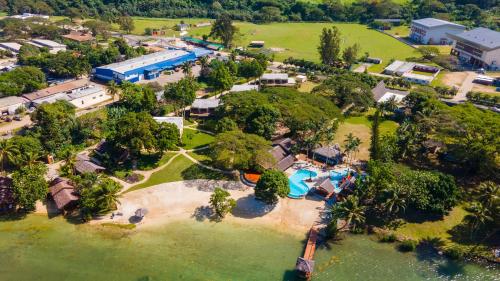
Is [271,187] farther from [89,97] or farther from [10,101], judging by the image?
[10,101]

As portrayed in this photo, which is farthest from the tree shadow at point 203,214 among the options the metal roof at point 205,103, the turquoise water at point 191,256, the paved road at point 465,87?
the paved road at point 465,87

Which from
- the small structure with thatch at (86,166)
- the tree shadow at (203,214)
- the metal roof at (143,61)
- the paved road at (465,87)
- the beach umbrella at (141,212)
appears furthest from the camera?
the metal roof at (143,61)

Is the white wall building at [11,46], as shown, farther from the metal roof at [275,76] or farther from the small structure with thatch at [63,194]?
the small structure with thatch at [63,194]

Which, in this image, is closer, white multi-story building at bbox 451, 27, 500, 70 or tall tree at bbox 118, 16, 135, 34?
white multi-story building at bbox 451, 27, 500, 70

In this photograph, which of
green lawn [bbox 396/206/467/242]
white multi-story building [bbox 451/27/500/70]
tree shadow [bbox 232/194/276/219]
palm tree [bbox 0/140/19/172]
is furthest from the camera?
white multi-story building [bbox 451/27/500/70]

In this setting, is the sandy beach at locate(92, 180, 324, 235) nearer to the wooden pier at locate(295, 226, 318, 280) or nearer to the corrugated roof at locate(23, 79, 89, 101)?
the wooden pier at locate(295, 226, 318, 280)

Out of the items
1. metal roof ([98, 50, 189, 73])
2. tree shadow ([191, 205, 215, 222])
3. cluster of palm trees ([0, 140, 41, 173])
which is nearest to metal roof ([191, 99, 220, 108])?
metal roof ([98, 50, 189, 73])

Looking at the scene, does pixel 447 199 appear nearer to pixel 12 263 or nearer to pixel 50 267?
pixel 50 267
